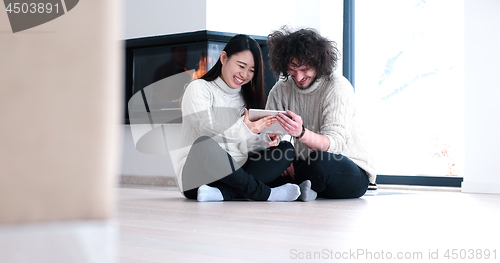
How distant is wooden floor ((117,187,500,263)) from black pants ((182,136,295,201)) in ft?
1.00

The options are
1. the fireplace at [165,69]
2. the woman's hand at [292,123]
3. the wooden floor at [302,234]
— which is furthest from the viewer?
the fireplace at [165,69]

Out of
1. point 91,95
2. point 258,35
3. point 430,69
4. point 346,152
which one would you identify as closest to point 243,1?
point 258,35

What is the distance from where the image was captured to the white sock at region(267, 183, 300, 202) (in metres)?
2.21

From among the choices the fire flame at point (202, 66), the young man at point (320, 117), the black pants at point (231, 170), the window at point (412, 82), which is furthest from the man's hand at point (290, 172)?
the window at point (412, 82)

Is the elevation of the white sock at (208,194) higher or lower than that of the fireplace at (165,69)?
lower

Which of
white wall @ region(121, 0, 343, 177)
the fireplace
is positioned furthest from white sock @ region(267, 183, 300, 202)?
white wall @ region(121, 0, 343, 177)

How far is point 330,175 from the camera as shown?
2.26 meters

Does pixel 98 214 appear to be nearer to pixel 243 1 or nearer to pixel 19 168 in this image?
pixel 19 168

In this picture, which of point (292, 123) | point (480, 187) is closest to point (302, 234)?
point (292, 123)

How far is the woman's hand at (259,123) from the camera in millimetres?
2150

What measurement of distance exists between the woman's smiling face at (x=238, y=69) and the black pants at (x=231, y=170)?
1.09 ft

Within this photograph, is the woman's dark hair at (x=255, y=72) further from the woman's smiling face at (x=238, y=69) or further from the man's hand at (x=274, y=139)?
the man's hand at (x=274, y=139)

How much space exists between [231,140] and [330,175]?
48 centimetres

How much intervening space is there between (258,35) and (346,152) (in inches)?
69.8
